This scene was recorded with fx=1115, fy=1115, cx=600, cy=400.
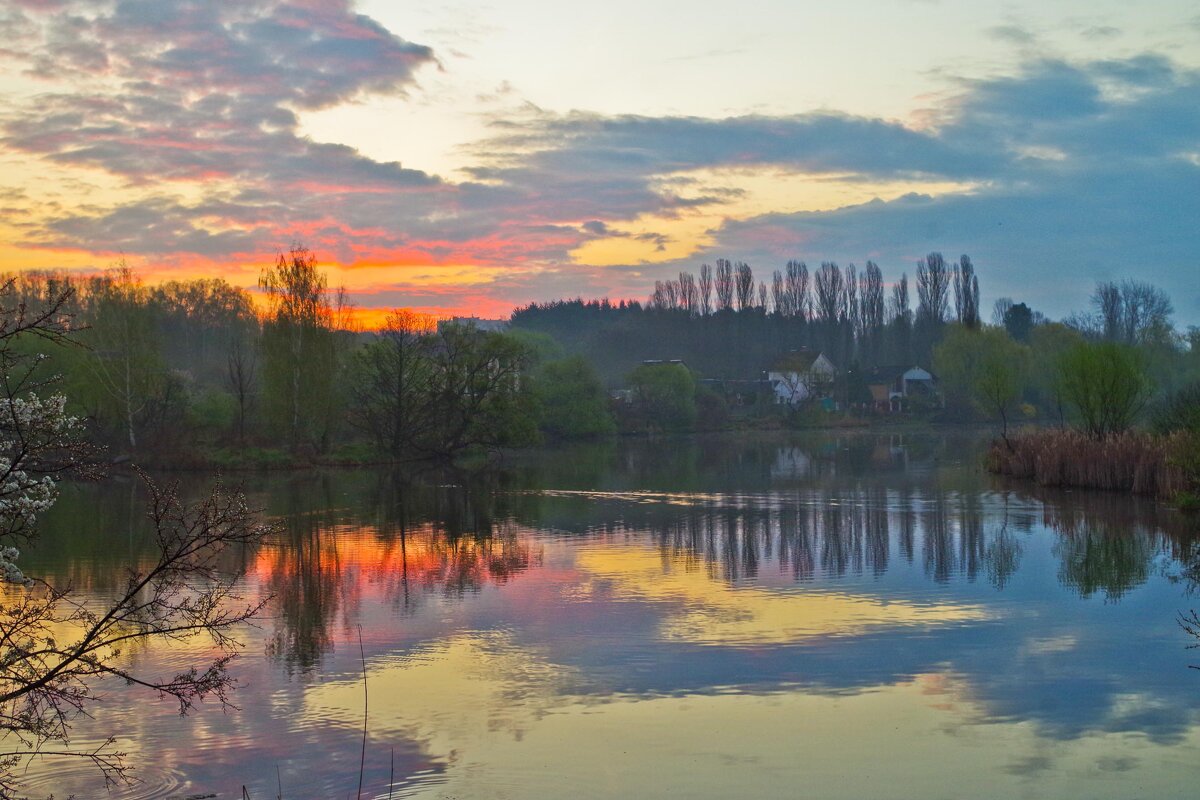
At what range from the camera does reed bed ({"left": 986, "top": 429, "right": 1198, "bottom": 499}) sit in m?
23.2

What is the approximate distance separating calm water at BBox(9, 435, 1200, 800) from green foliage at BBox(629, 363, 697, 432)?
1803 inches

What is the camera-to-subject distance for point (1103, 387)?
105ft

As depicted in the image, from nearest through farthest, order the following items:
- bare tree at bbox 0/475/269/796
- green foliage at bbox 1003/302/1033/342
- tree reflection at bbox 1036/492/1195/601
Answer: bare tree at bbox 0/475/269/796 → tree reflection at bbox 1036/492/1195/601 → green foliage at bbox 1003/302/1033/342

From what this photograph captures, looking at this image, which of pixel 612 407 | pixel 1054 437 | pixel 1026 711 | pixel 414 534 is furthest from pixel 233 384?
pixel 1026 711

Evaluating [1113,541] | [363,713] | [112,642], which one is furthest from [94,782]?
[1113,541]

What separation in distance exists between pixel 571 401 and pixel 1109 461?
36.5 m

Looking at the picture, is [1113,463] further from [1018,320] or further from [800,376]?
[1018,320]

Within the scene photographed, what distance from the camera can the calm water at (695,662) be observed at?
8.16m

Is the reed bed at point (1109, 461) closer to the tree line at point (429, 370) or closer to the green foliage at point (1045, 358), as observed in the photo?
the tree line at point (429, 370)

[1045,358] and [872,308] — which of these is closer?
[1045,358]

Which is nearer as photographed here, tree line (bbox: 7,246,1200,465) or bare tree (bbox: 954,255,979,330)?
tree line (bbox: 7,246,1200,465)

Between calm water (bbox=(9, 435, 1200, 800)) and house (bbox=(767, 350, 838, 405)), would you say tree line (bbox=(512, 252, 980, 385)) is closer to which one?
house (bbox=(767, 350, 838, 405))

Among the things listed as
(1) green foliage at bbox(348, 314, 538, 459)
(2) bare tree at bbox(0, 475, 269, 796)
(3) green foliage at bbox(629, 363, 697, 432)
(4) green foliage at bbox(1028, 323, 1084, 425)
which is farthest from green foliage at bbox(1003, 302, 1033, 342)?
(2) bare tree at bbox(0, 475, 269, 796)

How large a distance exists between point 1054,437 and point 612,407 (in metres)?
39.9
